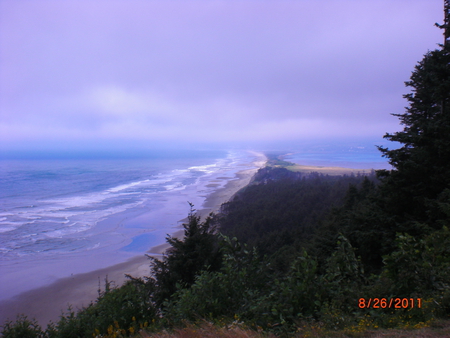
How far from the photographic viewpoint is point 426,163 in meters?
6.50

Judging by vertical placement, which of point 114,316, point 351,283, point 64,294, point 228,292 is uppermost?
point 351,283

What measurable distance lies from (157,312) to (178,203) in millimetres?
29154

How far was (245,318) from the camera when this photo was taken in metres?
3.77

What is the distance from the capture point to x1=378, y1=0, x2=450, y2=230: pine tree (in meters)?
6.19

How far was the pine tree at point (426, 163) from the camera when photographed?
6.19 m

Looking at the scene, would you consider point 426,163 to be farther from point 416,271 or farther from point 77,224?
point 77,224

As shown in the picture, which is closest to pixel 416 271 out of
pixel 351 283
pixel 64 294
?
pixel 351 283

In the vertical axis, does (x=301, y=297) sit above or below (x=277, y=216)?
above

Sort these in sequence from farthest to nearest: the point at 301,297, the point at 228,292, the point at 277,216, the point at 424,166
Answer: the point at 277,216, the point at 424,166, the point at 228,292, the point at 301,297

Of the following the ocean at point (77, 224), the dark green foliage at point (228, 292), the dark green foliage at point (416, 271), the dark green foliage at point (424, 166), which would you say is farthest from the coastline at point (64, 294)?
the dark green foliage at point (424, 166)

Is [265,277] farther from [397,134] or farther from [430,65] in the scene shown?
[430,65]

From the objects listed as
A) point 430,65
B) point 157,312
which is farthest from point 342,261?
point 430,65

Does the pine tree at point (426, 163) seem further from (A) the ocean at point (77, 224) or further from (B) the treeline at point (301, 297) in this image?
(A) the ocean at point (77, 224)

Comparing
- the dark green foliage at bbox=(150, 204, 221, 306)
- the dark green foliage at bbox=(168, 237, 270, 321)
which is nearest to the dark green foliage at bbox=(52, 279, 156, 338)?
the dark green foliage at bbox=(168, 237, 270, 321)
